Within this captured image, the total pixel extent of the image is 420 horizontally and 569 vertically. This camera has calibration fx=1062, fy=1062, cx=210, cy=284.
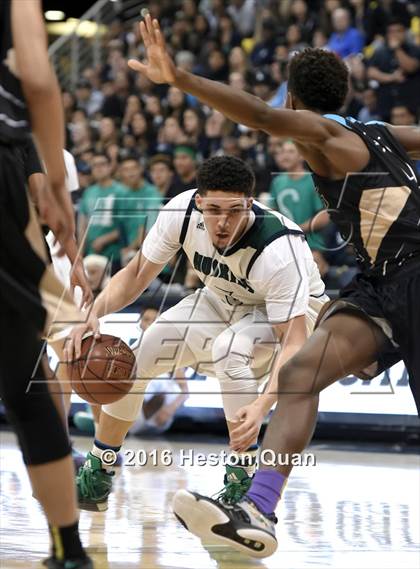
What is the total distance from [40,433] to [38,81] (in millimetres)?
1098

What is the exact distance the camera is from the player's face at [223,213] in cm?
541

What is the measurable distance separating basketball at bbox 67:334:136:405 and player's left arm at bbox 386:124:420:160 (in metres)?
1.82

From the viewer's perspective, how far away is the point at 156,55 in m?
3.69

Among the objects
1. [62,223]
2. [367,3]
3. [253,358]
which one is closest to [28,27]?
[62,223]

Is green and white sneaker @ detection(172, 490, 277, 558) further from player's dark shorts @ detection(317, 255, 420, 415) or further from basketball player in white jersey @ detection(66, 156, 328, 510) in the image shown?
basketball player in white jersey @ detection(66, 156, 328, 510)

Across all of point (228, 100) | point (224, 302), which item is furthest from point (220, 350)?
point (228, 100)

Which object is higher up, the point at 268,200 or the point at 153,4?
the point at 268,200

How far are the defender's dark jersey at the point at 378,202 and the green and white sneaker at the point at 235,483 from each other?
1.71 m

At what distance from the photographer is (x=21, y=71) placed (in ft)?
10.3

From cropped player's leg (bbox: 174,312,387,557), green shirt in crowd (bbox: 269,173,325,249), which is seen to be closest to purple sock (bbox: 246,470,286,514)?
cropped player's leg (bbox: 174,312,387,557)

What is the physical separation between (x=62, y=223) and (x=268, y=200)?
6.52 metres

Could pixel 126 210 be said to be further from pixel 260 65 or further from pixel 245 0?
pixel 245 0

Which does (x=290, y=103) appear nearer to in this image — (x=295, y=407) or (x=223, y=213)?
(x=223, y=213)

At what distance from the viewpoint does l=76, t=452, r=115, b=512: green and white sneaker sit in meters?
5.81
